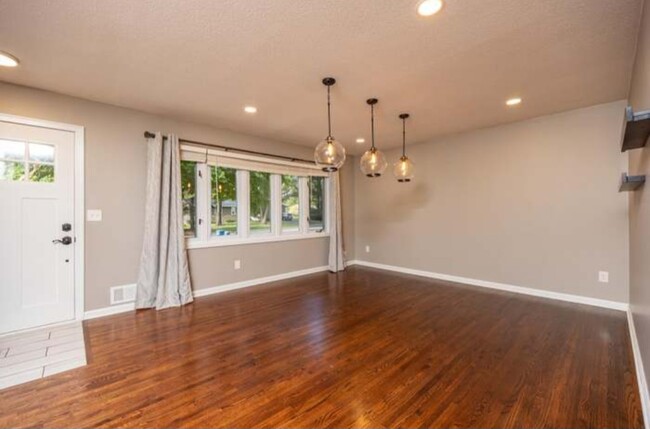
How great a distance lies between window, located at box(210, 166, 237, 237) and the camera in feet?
14.7

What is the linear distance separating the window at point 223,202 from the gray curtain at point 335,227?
1.95 meters

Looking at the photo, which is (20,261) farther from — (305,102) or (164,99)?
(305,102)

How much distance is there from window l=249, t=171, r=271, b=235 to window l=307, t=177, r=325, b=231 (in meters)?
0.95

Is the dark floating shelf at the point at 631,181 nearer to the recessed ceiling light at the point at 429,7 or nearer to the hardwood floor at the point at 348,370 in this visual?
the hardwood floor at the point at 348,370

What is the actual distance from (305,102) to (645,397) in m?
3.64

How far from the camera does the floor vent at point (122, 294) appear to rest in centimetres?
355

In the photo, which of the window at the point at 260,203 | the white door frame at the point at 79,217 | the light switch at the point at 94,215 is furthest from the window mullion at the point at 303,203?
the white door frame at the point at 79,217

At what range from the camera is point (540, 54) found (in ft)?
7.89

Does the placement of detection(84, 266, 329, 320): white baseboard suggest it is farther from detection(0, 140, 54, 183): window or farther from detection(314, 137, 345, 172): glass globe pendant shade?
detection(314, 137, 345, 172): glass globe pendant shade

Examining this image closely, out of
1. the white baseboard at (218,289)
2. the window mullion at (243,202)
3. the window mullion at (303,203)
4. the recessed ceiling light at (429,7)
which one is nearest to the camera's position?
the recessed ceiling light at (429,7)

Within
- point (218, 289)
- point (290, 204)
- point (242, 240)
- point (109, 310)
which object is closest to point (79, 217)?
point (109, 310)

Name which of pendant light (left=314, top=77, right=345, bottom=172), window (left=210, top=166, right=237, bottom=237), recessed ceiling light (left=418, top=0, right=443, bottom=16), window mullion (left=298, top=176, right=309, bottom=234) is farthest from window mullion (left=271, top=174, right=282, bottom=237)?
recessed ceiling light (left=418, top=0, right=443, bottom=16)

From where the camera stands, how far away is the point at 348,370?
7.39 ft

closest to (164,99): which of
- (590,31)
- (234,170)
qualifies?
(234,170)
